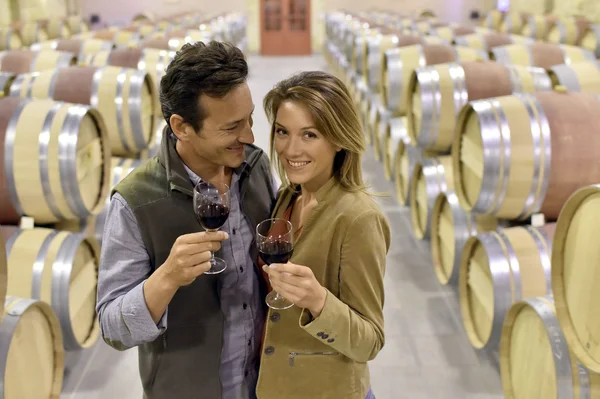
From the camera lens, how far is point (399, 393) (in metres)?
2.83

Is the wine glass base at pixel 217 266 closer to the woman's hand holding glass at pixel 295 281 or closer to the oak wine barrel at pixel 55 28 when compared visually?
the woman's hand holding glass at pixel 295 281

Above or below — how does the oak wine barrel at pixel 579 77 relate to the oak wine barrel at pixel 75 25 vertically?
above

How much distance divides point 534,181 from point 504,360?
2.93ft

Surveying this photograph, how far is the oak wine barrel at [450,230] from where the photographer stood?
10.8 feet

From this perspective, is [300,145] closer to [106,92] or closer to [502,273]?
[502,273]

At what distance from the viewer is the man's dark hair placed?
1274 mm

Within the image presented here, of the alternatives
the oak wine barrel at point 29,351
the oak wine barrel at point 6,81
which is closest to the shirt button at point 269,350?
the oak wine barrel at point 29,351

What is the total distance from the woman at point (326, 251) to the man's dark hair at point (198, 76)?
0.14 metres

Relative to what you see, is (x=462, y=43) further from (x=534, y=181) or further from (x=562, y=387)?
(x=562, y=387)

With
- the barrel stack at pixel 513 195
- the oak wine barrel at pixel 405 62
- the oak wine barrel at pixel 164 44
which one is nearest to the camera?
the barrel stack at pixel 513 195

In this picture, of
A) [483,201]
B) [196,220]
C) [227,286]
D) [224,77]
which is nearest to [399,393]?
[483,201]

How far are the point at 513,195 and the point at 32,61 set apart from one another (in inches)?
184

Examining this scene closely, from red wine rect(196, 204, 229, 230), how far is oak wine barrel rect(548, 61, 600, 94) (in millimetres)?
2933

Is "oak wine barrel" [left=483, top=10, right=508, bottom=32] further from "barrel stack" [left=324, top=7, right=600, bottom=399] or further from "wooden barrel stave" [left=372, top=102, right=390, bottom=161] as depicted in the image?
"barrel stack" [left=324, top=7, right=600, bottom=399]
